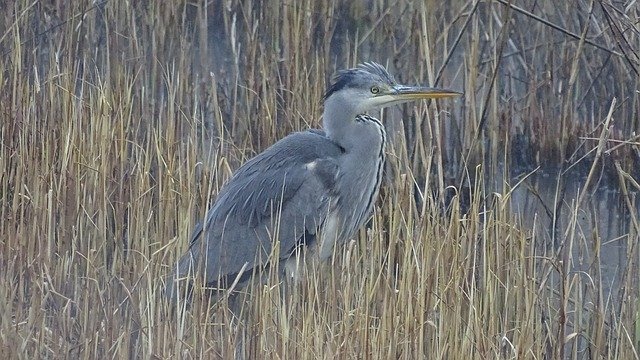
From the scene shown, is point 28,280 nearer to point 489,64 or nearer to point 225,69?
point 489,64

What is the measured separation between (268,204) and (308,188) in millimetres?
150

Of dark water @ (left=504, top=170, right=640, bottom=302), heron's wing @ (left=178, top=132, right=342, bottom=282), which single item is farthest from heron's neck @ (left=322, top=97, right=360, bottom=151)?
dark water @ (left=504, top=170, right=640, bottom=302)

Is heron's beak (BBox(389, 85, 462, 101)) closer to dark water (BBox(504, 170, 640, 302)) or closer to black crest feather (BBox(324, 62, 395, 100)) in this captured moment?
black crest feather (BBox(324, 62, 395, 100))

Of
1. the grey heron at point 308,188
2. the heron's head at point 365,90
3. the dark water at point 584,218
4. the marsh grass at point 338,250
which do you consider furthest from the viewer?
the dark water at point 584,218

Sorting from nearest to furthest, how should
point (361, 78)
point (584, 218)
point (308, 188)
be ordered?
point (308, 188) → point (361, 78) → point (584, 218)

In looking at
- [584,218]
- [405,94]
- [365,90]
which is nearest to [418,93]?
[405,94]

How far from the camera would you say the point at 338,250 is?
4074 millimetres

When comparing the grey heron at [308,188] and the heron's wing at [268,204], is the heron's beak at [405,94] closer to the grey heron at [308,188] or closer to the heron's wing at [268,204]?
the grey heron at [308,188]

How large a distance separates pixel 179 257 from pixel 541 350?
1.25m

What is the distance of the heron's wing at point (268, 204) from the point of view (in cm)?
395

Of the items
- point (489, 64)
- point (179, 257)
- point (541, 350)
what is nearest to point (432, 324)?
point (541, 350)

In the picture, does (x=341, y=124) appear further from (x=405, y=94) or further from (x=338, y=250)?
(x=338, y=250)

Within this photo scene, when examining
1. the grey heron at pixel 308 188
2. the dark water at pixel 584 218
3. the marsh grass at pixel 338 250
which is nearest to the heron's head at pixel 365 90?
the grey heron at pixel 308 188

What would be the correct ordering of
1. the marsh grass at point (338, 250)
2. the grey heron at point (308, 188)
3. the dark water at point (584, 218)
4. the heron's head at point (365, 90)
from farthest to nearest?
the dark water at point (584, 218) → the heron's head at point (365, 90) → the grey heron at point (308, 188) → the marsh grass at point (338, 250)
